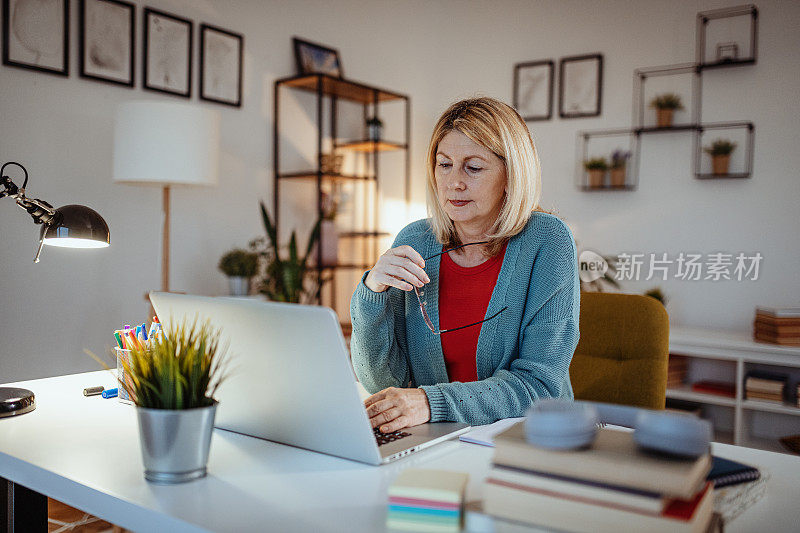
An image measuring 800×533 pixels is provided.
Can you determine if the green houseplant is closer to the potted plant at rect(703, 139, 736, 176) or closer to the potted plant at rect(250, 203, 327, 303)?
the potted plant at rect(250, 203, 327, 303)

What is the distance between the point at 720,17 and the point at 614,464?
3.50 metres

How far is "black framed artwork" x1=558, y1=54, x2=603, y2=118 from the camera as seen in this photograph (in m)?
3.81

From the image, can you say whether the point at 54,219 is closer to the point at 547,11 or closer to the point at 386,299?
the point at 386,299

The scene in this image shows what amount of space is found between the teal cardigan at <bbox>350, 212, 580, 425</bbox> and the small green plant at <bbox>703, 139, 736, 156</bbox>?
2.34 metres

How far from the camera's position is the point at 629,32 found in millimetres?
3719

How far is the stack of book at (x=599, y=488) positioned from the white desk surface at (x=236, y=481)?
93mm

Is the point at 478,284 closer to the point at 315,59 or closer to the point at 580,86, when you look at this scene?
the point at 315,59

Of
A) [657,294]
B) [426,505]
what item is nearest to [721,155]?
[657,294]

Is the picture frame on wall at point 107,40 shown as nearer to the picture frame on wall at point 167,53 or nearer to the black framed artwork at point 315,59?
the picture frame on wall at point 167,53

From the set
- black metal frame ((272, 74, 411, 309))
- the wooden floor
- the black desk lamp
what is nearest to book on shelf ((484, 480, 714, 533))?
the black desk lamp

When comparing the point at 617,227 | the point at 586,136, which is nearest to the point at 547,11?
the point at 586,136

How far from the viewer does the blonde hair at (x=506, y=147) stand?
1453 mm

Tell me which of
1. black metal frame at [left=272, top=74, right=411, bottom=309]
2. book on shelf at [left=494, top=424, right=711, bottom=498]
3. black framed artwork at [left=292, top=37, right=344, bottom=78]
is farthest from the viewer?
black framed artwork at [left=292, top=37, right=344, bottom=78]

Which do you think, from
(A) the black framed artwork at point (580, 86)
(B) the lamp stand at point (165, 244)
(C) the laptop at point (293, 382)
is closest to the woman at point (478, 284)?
(C) the laptop at point (293, 382)
